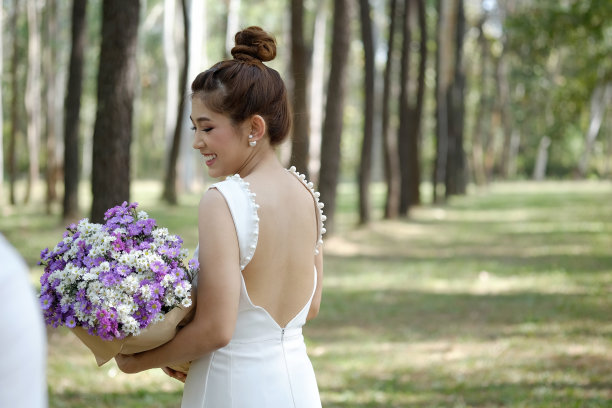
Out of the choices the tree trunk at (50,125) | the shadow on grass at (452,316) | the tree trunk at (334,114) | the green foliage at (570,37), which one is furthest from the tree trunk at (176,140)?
the shadow on grass at (452,316)

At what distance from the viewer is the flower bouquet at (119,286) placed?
2.56 m

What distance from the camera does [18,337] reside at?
1166mm

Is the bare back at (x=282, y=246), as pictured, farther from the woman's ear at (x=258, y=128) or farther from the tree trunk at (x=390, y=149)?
the tree trunk at (x=390, y=149)

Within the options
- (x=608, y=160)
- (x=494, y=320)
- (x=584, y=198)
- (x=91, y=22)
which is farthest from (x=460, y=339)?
(x=608, y=160)

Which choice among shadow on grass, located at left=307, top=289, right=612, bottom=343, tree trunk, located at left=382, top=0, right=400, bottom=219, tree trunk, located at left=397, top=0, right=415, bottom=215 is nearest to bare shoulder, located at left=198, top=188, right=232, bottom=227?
shadow on grass, located at left=307, top=289, right=612, bottom=343

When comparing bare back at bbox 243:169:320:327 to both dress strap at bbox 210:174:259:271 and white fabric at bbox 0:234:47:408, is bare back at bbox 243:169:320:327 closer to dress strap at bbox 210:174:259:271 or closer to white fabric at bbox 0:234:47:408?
dress strap at bbox 210:174:259:271

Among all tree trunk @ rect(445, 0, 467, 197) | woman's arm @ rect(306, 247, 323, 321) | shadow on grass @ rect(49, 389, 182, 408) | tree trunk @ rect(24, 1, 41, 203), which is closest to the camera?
woman's arm @ rect(306, 247, 323, 321)

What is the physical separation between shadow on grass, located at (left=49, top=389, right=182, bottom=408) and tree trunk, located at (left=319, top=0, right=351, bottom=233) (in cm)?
1014

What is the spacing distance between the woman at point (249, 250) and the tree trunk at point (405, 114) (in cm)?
2187

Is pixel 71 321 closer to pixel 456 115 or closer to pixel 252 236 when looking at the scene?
pixel 252 236

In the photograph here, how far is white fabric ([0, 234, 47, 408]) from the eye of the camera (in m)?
1.15

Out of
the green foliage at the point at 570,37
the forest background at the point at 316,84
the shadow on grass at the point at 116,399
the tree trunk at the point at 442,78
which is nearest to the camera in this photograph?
the shadow on grass at the point at 116,399

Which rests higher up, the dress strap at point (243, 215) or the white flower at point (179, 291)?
the dress strap at point (243, 215)

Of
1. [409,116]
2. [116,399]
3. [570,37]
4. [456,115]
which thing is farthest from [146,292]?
[456,115]
